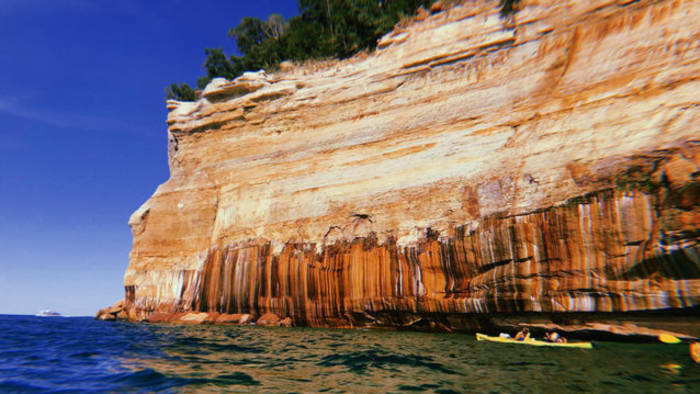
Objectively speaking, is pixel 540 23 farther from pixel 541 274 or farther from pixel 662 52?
pixel 541 274

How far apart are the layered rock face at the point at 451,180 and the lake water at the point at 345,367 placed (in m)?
2.37

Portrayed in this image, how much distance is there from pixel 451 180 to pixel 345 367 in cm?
940

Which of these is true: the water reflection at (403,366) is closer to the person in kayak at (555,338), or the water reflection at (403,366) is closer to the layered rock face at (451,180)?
the person in kayak at (555,338)

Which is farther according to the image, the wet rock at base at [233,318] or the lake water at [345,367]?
the wet rock at base at [233,318]

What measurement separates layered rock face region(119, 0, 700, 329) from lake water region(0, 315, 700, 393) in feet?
7.77

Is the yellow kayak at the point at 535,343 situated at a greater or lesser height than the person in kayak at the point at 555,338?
lesser

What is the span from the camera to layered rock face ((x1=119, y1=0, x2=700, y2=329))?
10.8 metres

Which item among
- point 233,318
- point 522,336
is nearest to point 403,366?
point 522,336

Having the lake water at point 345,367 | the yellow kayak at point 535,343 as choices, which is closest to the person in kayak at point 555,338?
the yellow kayak at point 535,343

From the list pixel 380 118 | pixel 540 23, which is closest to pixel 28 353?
pixel 380 118

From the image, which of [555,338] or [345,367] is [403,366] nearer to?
[345,367]

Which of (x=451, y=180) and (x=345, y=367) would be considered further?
(x=451, y=180)

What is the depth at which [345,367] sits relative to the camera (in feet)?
26.0

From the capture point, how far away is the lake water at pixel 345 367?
6516 millimetres
